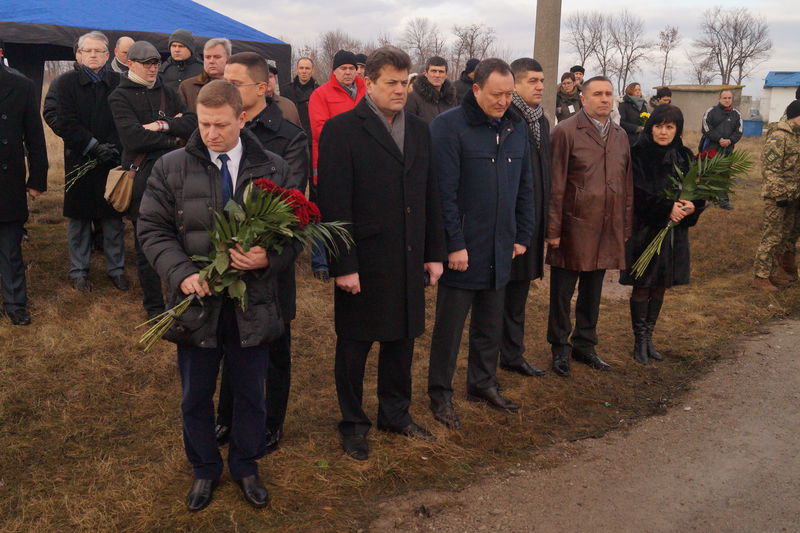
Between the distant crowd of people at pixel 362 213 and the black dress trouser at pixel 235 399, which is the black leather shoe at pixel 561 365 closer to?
the distant crowd of people at pixel 362 213

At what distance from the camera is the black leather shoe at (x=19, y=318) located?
19.2 ft

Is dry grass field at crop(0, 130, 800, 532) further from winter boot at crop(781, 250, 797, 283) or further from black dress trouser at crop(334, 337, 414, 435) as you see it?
winter boot at crop(781, 250, 797, 283)

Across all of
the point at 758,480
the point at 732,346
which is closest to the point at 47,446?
the point at 758,480

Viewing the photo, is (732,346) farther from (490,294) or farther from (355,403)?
(355,403)

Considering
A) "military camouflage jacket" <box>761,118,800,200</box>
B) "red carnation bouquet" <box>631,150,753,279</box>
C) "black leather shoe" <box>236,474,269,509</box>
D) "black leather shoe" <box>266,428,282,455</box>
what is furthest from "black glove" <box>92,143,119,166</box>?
"military camouflage jacket" <box>761,118,800,200</box>

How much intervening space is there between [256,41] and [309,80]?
1.11 meters

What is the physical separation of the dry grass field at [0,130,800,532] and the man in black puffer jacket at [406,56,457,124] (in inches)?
80.7

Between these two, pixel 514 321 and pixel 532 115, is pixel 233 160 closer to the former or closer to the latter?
pixel 532 115

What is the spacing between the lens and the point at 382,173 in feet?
12.6

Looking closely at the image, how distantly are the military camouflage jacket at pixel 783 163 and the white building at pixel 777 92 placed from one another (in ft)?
138

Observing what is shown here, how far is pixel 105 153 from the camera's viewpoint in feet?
20.9

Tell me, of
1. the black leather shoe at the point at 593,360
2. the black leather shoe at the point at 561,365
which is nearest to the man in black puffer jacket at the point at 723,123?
the black leather shoe at the point at 593,360

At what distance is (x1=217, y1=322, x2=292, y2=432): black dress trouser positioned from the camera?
13.0ft

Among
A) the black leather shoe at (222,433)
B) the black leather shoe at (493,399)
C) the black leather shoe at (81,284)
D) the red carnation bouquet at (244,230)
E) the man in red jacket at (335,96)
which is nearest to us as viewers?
the red carnation bouquet at (244,230)
